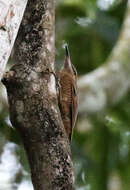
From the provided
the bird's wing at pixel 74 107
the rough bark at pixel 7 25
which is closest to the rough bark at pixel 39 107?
the rough bark at pixel 7 25

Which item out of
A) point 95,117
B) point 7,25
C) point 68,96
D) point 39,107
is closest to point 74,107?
point 68,96

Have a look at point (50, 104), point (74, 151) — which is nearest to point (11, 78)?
point (50, 104)

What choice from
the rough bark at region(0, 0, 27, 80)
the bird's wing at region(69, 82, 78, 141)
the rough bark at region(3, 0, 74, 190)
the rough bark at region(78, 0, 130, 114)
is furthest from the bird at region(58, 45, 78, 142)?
the rough bark at region(0, 0, 27, 80)

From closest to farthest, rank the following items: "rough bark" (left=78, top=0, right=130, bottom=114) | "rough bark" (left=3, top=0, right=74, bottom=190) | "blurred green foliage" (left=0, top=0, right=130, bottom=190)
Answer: "rough bark" (left=3, top=0, right=74, bottom=190)
"rough bark" (left=78, top=0, right=130, bottom=114)
"blurred green foliage" (left=0, top=0, right=130, bottom=190)

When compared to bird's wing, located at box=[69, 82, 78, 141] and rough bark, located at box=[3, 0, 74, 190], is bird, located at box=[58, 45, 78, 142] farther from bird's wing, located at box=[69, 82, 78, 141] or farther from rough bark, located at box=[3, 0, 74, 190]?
rough bark, located at box=[3, 0, 74, 190]

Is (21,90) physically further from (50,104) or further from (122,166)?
(122,166)

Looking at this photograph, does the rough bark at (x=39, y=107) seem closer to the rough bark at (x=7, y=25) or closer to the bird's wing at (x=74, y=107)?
the rough bark at (x=7, y=25)

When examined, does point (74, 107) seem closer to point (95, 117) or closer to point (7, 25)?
point (95, 117)
